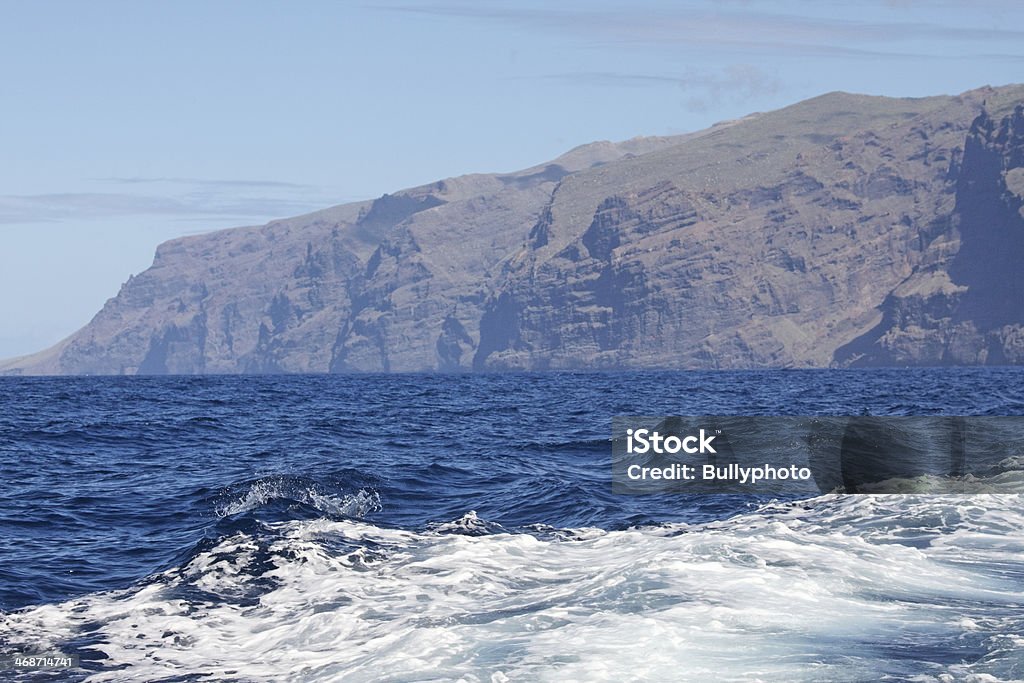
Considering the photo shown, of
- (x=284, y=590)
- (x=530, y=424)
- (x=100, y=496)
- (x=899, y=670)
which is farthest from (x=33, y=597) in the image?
(x=530, y=424)

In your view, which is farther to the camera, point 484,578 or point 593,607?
point 484,578

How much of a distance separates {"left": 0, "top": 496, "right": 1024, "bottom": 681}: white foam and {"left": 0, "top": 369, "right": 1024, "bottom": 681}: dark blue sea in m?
0.05

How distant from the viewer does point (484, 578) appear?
1844 cm

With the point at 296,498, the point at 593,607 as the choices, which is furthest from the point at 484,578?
the point at 296,498

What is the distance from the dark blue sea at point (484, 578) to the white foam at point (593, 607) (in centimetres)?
5

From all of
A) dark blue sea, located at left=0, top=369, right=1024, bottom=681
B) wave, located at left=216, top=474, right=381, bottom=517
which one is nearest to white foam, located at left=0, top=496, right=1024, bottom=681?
dark blue sea, located at left=0, top=369, right=1024, bottom=681

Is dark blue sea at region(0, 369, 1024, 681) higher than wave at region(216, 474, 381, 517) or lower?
lower

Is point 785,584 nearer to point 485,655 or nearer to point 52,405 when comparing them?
point 485,655

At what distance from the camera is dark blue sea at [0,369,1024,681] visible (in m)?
13.9

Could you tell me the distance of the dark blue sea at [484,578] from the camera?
13930 mm

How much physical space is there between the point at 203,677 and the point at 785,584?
789 cm

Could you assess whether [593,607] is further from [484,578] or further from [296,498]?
[296,498]

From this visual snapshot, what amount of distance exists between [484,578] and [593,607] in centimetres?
269

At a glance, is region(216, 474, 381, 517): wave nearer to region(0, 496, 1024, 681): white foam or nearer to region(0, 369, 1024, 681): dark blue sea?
region(0, 369, 1024, 681): dark blue sea
